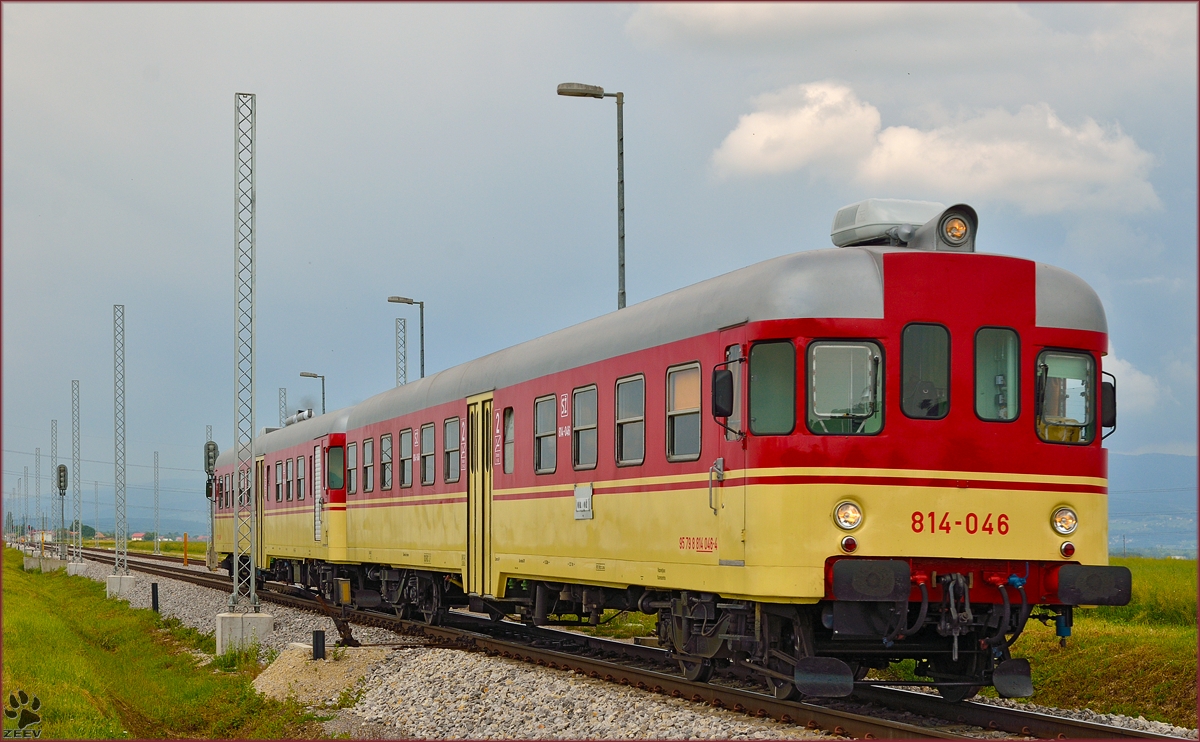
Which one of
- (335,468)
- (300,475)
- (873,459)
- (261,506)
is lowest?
(261,506)

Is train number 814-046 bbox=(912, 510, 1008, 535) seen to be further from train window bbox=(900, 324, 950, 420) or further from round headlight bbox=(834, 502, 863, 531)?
train window bbox=(900, 324, 950, 420)

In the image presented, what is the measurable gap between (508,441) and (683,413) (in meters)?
5.21

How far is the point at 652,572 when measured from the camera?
42.5ft

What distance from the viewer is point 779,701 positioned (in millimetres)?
11352

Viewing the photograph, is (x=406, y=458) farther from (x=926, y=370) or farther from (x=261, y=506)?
(x=261, y=506)

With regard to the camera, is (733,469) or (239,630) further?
(239,630)

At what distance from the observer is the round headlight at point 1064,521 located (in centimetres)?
1114

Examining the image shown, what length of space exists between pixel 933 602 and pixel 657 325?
3802 mm

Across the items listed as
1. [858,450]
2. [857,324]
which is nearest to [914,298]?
[857,324]

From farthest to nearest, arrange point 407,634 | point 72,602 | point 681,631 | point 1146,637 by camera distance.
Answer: point 72,602 → point 407,634 → point 1146,637 → point 681,631

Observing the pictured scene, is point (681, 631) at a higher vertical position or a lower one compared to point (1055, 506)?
lower

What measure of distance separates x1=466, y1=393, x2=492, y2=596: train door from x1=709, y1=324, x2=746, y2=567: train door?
6508 mm

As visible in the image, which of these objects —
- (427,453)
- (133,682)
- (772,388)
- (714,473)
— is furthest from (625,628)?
(772,388)

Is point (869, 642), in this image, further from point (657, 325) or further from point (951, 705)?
point (657, 325)
